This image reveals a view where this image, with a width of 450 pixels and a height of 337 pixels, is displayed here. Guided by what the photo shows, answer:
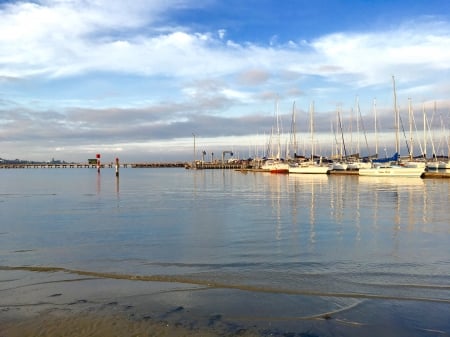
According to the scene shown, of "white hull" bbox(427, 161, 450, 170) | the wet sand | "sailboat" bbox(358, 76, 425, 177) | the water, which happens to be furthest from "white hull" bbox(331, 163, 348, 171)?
the wet sand

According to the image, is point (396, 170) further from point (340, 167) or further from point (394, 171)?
point (340, 167)

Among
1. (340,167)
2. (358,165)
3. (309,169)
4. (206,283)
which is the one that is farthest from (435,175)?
(206,283)

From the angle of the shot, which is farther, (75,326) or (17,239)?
(17,239)

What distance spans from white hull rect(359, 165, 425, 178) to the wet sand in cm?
6351

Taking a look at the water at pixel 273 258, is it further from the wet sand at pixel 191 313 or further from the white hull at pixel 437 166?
the white hull at pixel 437 166

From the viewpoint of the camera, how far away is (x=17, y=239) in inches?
648

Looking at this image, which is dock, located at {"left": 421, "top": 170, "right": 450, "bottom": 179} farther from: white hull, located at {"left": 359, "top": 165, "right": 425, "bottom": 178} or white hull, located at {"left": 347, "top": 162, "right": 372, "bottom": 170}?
white hull, located at {"left": 347, "top": 162, "right": 372, "bottom": 170}

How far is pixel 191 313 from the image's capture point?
8266mm

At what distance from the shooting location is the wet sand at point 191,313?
7402mm

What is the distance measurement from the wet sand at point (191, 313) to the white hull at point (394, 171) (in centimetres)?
6351

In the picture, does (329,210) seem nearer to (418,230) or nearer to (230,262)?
(418,230)

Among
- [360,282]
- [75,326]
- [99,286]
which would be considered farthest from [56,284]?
[360,282]

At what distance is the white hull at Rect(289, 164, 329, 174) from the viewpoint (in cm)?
8575

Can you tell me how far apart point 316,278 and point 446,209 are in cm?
1854
